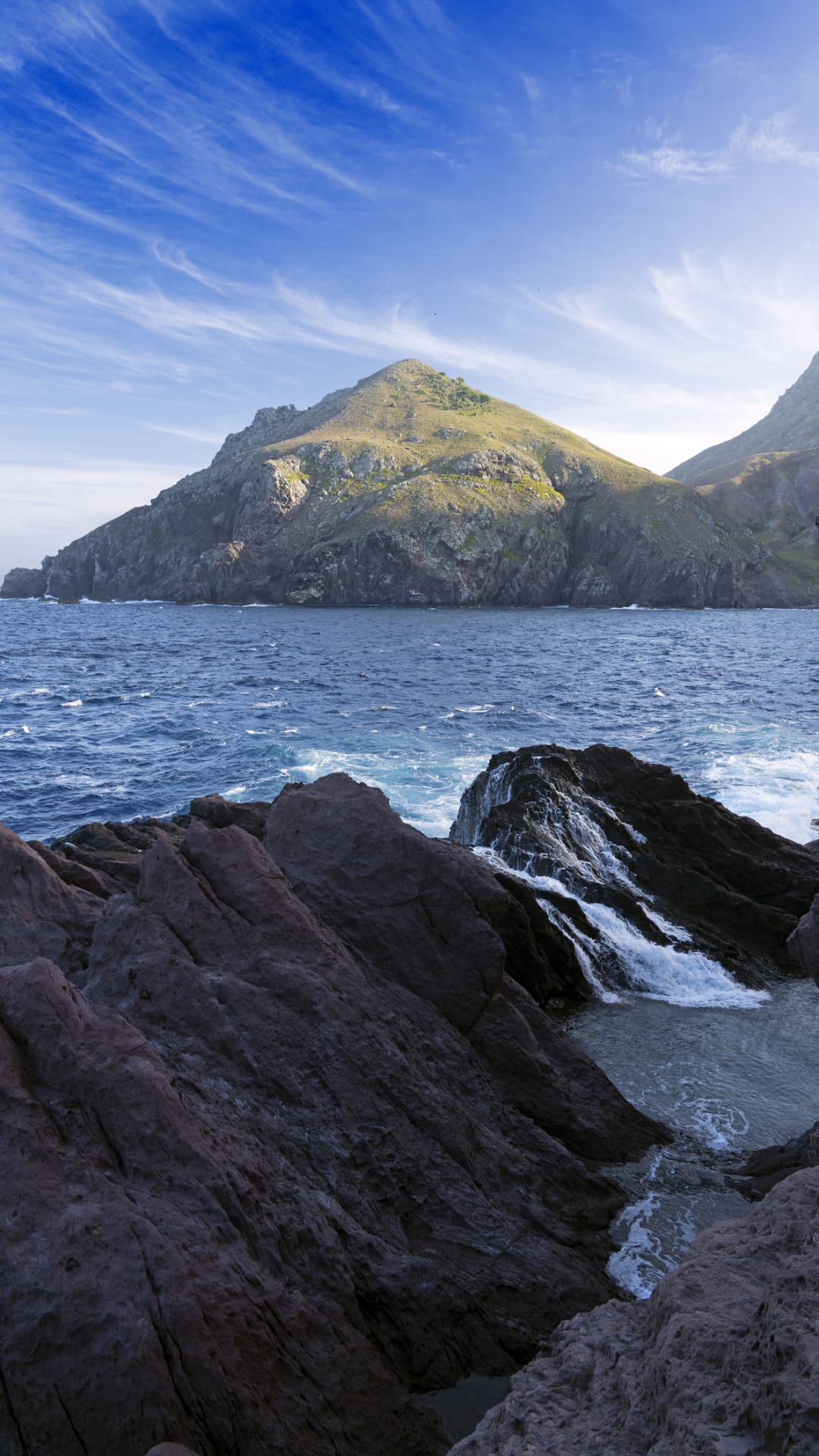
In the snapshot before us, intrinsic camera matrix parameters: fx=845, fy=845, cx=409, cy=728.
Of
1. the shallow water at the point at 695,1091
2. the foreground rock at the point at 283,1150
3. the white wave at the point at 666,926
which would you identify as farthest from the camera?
the white wave at the point at 666,926

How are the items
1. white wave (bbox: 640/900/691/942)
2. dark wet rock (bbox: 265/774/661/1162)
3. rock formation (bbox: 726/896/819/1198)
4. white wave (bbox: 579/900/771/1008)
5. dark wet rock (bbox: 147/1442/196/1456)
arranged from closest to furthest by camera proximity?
dark wet rock (bbox: 147/1442/196/1456) < rock formation (bbox: 726/896/819/1198) < dark wet rock (bbox: 265/774/661/1162) < white wave (bbox: 579/900/771/1008) < white wave (bbox: 640/900/691/942)

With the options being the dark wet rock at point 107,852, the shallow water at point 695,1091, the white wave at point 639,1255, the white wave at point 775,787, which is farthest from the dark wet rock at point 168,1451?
the white wave at point 775,787

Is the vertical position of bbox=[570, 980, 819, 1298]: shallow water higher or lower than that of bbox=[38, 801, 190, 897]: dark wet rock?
lower

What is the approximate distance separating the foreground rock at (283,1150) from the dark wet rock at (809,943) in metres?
3.86

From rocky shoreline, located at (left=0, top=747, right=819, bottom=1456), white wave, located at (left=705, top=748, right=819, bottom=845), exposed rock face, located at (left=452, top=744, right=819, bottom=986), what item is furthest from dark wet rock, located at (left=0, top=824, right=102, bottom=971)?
white wave, located at (left=705, top=748, right=819, bottom=845)

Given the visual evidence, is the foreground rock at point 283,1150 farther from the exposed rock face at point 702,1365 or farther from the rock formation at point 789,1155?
the exposed rock face at point 702,1365

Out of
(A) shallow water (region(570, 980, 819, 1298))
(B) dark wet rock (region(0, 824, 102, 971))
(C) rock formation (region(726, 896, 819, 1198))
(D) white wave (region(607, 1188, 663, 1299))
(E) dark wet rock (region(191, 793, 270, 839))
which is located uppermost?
(B) dark wet rock (region(0, 824, 102, 971))

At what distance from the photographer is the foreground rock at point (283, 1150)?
6.96 metres

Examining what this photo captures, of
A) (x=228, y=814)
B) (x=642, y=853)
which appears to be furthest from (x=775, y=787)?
(x=228, y=814)

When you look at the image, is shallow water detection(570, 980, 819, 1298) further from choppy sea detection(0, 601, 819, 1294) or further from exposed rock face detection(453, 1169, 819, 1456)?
exposed rock face detection(453, 1169, 819, 1456)

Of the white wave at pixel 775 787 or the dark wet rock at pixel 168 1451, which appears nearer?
the dark wet rock at pixel 168 1451

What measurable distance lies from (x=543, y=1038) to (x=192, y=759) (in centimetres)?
3142

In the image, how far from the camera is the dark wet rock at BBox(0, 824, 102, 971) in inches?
461

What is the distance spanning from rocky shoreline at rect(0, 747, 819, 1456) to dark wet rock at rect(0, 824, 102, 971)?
41mm
